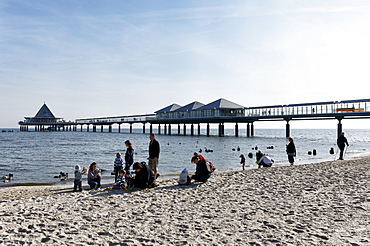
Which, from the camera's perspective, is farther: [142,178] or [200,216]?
[142,178]

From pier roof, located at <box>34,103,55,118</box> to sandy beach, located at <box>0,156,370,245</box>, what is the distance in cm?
12525

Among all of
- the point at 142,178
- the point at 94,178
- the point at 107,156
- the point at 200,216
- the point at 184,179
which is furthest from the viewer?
the point at 107,156

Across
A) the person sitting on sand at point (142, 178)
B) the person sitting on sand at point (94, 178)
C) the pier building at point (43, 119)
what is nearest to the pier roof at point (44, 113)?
the pier building at point (43, 119)

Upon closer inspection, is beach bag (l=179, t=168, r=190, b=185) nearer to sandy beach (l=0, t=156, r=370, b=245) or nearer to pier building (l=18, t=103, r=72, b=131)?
sandy beach (l=0, t=156, r=370, b=245)

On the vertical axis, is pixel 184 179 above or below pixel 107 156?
above

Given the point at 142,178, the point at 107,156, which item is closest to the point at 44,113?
the point at 107,156

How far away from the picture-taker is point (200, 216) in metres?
6.57

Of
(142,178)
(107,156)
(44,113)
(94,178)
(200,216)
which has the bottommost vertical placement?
(107,156)

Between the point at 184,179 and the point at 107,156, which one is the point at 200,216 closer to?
the point at 184,179

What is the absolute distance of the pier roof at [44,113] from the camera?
12321cm

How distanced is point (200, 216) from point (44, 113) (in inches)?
5103

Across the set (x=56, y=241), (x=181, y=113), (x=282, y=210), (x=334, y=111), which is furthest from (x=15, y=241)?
(x=181, y=113)

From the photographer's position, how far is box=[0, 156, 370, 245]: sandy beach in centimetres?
523

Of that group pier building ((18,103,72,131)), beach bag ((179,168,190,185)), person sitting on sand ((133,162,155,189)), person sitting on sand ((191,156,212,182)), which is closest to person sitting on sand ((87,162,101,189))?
person sitting on sand ((133,162,155,189))
